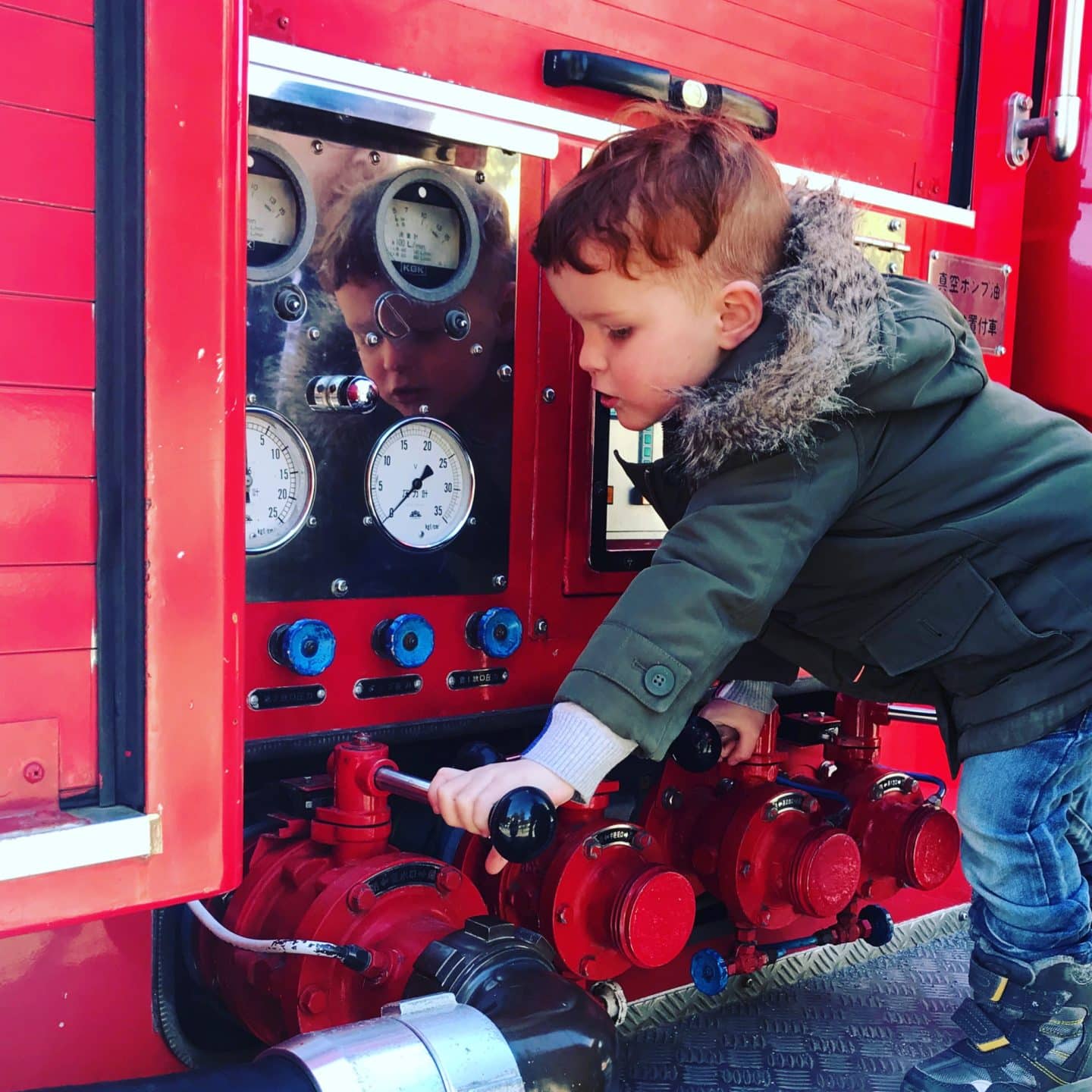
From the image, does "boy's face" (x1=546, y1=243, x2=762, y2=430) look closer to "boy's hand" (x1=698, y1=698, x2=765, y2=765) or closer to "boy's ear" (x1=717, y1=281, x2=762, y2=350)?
"boy's ear" (x1=717, y1=281, x2=762, y2=350)

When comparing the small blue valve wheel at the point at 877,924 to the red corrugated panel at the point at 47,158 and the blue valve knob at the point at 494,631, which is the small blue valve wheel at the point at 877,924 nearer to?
the blue valve knob at the point at 494,631

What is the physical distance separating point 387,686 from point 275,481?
0.96ft

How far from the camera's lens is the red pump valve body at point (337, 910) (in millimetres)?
1331

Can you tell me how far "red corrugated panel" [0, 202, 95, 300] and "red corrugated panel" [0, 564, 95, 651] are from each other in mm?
193

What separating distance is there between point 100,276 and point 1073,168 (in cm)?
203

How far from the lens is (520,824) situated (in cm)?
115

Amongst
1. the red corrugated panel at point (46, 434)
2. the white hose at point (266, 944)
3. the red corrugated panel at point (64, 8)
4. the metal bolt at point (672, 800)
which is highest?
the red corrugated panel at point (64, 8)

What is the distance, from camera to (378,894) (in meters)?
1.37

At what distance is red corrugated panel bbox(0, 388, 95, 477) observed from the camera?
0.88 m

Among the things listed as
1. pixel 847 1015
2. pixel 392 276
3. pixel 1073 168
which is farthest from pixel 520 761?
pixel 1073 168

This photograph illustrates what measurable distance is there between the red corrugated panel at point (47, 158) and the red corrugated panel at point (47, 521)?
19 cm

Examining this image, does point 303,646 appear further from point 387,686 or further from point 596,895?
point 596,895

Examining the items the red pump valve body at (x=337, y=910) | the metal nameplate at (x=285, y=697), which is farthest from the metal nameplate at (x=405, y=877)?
the metal nameplate at (x=285, y=697)

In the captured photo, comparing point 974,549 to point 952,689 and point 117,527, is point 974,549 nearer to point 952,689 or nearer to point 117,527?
point 952,689
